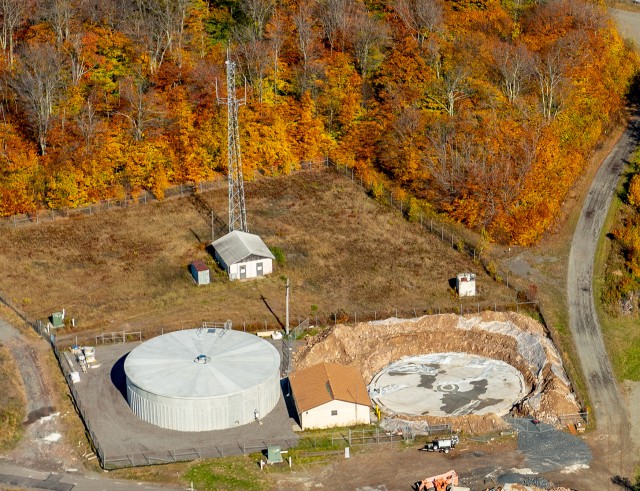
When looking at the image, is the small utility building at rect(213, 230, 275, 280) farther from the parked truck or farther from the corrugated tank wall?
the parked truck

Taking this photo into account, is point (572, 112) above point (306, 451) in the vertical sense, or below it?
above

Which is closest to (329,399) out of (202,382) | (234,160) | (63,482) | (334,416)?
(334,416)

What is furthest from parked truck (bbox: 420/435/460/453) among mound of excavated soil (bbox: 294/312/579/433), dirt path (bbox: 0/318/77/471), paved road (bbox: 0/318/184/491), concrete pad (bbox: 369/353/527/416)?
dirt path (bbox: 0/318/77/471)

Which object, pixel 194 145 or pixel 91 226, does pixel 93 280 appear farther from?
pixel 194 145

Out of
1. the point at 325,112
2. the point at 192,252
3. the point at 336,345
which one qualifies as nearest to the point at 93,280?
the point at 192,252

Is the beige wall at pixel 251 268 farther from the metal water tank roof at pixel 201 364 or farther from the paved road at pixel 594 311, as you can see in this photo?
the paved road at pixel 594 311

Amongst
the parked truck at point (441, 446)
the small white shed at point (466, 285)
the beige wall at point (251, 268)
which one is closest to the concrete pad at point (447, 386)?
the parked truck at point (441, 446)

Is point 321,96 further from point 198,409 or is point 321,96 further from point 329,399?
point 198,409
